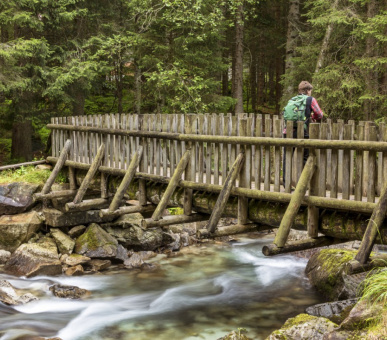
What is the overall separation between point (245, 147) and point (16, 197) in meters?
7.78

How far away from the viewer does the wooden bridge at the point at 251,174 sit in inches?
256

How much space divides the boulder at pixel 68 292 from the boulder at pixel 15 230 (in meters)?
2.34

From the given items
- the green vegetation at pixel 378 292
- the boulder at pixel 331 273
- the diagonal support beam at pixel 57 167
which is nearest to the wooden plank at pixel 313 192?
the green vegetation at pixel 378 292

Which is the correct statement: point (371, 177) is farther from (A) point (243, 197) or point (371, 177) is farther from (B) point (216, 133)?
(B) point (216, 133)

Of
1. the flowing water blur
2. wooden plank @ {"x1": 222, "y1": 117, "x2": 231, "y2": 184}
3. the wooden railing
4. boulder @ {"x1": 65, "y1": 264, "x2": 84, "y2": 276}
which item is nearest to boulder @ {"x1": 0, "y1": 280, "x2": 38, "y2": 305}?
the flowing water blur

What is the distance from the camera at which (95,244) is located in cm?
1334

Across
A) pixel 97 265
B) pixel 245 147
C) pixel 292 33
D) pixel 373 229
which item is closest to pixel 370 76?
pixel 292 33

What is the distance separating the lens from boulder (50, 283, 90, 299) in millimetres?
10922

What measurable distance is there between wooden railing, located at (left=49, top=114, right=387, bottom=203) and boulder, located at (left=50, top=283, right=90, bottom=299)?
2.95 metres

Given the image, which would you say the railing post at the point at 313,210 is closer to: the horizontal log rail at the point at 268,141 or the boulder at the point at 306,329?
the horizontal log rail at the point at 268,141

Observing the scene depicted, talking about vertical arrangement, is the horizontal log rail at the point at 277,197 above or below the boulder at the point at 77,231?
above

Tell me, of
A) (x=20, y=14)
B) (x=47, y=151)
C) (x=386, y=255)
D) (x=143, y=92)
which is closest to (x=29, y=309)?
(x=47, y=151)

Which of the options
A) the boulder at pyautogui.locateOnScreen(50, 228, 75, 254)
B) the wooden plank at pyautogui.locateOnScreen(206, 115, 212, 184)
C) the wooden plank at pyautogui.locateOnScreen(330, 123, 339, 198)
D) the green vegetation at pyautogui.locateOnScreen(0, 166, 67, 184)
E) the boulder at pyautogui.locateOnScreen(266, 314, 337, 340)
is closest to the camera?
the boulder at pyautogui.locateOnScreen(266, 314, 337, 340)

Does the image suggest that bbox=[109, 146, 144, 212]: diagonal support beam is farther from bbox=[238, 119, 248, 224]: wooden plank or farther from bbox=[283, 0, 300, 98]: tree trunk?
bbox=[283, 0, 300, 98]: tree trunk
